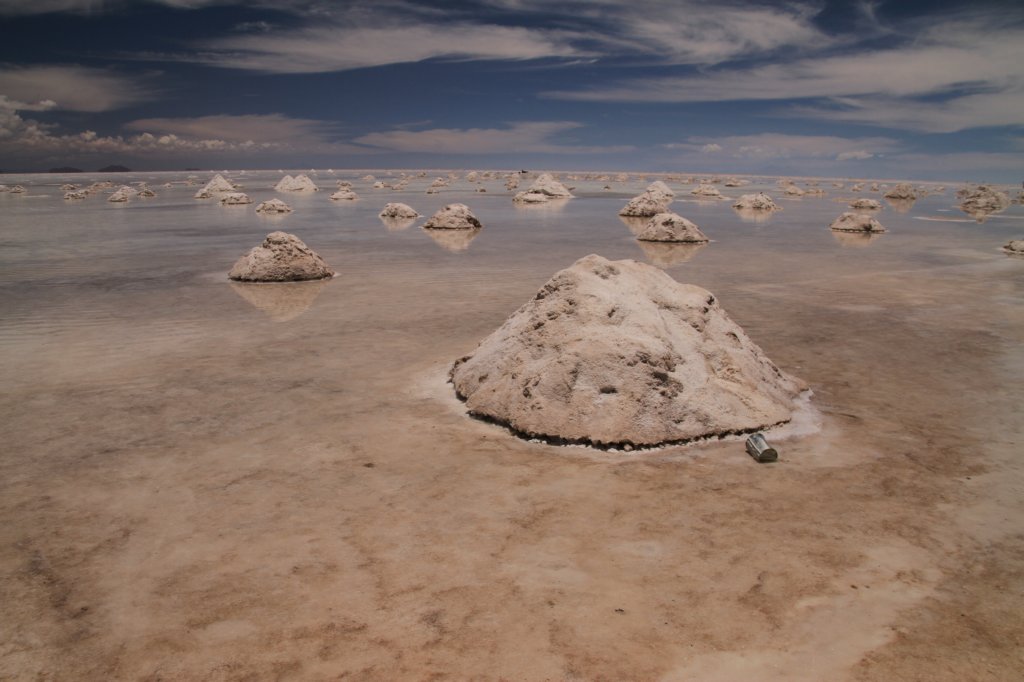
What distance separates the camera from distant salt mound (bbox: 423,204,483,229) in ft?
72.0

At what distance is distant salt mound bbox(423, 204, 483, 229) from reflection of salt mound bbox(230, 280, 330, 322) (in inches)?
407

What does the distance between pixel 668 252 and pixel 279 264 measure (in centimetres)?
957

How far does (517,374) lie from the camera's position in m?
5.46

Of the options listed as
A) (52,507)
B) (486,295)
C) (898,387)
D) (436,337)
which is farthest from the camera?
(486,295)

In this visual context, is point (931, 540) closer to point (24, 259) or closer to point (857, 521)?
point (857, 521)

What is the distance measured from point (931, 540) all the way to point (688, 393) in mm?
1959

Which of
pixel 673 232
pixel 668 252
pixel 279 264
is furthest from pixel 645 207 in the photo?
pixel 279 264

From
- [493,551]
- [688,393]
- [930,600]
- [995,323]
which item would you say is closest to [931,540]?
[930,600]

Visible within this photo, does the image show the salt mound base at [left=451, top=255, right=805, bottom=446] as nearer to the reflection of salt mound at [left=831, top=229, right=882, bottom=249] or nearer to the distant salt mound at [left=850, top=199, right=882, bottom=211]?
the reflection of salt mound at [left=831, top=229, right=882, bottom=249]

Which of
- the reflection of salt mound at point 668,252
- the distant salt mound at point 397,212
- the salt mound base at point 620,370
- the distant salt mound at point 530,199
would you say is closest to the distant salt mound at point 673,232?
the reflection of salt mound at point 668,252

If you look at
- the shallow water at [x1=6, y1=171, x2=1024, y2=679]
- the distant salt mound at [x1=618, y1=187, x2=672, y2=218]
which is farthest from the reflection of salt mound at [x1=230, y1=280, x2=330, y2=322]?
the distant salt mound at [x1=618, y1=187, x2=672, y2=218]

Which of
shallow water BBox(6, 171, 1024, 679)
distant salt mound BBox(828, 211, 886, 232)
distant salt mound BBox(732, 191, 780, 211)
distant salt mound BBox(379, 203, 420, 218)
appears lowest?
shallow water BBox(6, 171, 1024, 679)

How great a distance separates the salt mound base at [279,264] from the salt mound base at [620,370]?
697 centimetres

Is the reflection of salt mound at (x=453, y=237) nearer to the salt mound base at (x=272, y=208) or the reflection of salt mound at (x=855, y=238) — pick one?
the reflection of salt mound at (x=855, y=238)
